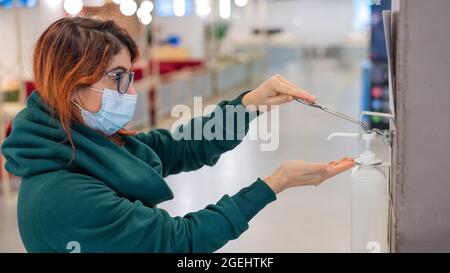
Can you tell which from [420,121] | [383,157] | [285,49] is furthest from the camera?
[285,49]

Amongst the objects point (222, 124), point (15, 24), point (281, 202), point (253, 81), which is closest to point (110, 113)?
point (222, 124)

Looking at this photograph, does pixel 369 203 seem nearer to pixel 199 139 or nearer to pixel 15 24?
pixel 199 139

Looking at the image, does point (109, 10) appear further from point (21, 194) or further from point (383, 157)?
point (383, 157)

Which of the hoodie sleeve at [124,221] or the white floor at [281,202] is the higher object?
the hoodie sleeve at [124,221]

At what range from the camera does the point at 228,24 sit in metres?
11.9

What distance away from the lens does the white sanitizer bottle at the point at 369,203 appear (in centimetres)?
120

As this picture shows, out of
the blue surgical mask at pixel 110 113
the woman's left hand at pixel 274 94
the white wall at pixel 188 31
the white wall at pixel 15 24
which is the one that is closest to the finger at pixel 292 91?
the woman's left hand at pixel 274 94

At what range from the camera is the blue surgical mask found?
51.3 inches

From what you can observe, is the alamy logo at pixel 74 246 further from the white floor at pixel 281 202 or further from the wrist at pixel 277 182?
the white floor at pixel 281 202

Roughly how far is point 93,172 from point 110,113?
0.16 meters

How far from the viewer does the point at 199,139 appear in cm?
165

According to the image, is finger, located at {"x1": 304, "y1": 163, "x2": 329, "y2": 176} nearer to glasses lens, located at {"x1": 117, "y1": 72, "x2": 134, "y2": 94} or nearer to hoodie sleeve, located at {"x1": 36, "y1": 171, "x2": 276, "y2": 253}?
hoodie sleeve, located at {"x1": 36, "y1": 171, "x2": 276, "y2": 253}

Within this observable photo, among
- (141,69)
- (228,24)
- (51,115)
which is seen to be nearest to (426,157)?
(51,115)

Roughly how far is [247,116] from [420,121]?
54 centimetres
